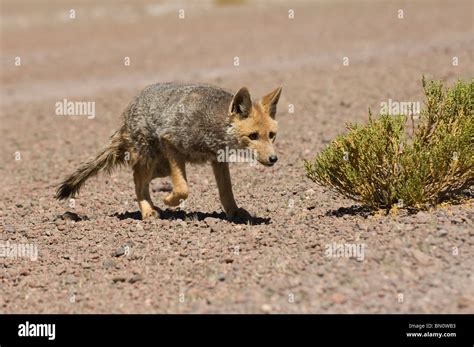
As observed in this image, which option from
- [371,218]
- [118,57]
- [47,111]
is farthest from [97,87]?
[371,218]

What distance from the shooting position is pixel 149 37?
33.5 metres

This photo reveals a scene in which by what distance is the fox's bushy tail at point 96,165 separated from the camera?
10.4 m

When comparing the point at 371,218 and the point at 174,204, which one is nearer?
the point at 371,218

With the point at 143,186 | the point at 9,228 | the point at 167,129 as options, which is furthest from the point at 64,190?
the point at 167,129

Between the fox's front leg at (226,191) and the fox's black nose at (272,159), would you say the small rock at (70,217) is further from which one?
the fox's black nose at (272,159)

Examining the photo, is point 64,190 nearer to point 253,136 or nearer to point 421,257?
point 253,136

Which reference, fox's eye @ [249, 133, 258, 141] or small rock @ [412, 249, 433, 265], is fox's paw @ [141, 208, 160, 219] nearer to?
fox's eye @ [249, 133, 258, 141]

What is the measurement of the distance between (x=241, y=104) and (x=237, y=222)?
4.58 ft

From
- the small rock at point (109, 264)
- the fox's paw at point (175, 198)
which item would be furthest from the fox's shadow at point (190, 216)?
the small rock at point (109, 264)

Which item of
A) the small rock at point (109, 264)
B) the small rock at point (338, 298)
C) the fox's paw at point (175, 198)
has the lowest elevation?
the small rock at point (338, 298)

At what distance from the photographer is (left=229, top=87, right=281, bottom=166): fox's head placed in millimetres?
8891

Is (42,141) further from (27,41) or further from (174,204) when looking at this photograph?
(27,41)
